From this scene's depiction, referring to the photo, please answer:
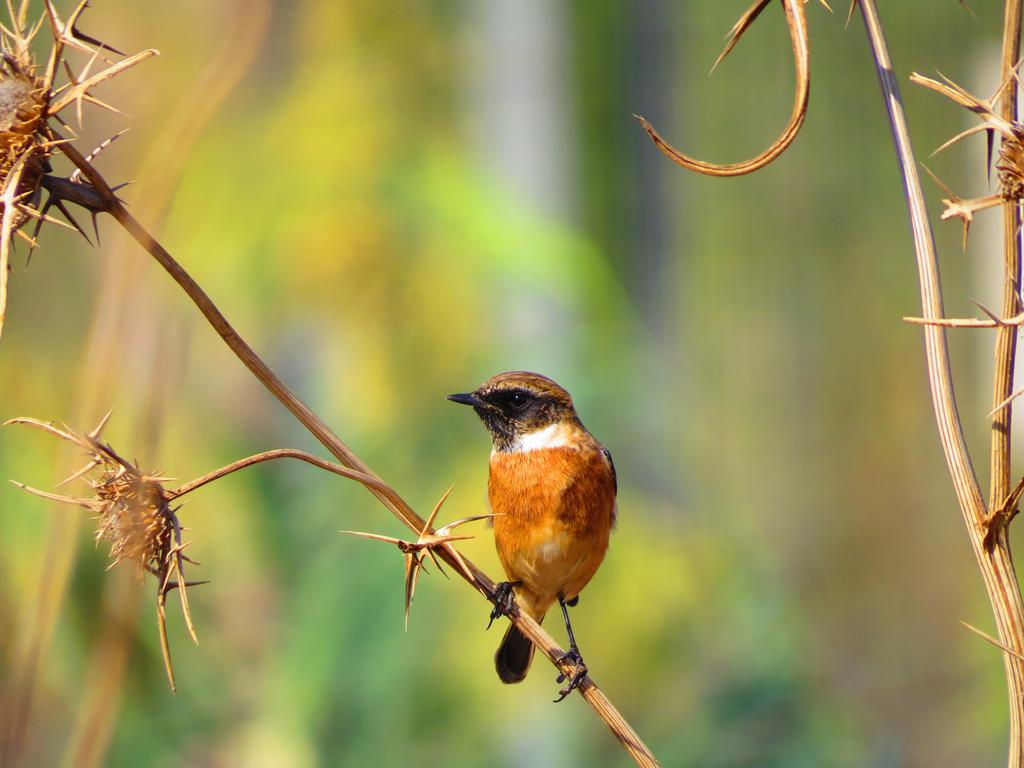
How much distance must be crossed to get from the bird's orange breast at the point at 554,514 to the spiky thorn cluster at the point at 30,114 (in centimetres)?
154

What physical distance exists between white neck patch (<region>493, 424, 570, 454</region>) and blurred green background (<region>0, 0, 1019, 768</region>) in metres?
1.03

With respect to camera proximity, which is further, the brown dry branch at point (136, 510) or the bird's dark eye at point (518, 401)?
the bird's dark eye at point (518, 401)

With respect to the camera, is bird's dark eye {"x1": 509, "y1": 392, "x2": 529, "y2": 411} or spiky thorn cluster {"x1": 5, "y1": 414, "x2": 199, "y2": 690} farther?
bird's dark eye {"x1": 509, "y1": 392, "x2": 529, "y2": 411}

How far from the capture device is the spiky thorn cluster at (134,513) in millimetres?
1015

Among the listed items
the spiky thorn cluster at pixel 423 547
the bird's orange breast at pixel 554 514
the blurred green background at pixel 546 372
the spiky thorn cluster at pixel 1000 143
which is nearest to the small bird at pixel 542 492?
the bird's orange breast at pixel 554 514

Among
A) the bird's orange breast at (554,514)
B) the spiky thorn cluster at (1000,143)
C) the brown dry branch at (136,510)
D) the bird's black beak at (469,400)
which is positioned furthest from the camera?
the bird's orange breast at (554,514)

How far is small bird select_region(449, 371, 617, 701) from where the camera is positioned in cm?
243

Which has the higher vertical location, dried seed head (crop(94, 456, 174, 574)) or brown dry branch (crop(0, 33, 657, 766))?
brown dry branch (crop(0, 33, 657, 766))

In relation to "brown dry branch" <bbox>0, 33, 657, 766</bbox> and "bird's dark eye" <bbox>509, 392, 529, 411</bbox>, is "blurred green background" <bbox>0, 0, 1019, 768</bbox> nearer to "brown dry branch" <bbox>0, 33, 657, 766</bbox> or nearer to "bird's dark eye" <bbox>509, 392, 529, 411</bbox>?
"bird's dark eye" <bbox>509, 392, 529, 411</bbox>

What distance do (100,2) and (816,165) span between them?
375cm

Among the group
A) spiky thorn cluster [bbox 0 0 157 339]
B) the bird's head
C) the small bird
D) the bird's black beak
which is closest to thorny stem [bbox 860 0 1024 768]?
spiky thorn cluster [bbox 0 0 157 339]

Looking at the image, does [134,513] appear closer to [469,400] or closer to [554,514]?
[469,400]

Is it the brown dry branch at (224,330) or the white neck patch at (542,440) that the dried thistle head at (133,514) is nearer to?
the brown dry branch at (224,330)

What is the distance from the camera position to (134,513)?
3.38ft
